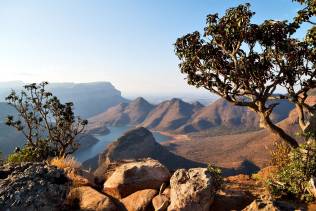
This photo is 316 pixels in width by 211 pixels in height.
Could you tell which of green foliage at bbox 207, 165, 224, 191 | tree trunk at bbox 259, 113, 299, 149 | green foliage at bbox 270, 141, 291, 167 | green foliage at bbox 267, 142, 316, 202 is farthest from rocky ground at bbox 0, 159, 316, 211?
tree trunk at bbox 259, 113, 299, 149

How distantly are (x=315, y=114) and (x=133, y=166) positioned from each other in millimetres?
11712

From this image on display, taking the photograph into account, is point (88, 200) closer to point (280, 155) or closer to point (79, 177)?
point (79, 177)

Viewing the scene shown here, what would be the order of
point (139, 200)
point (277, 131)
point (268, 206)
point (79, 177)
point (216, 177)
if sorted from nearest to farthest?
point (268, 206), point (139, 200), point (216, 177), point (79, 177), point (277, 131)

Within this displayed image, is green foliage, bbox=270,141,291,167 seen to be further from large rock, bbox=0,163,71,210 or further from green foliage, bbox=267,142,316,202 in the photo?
large rock, bbox=0,163,71,210

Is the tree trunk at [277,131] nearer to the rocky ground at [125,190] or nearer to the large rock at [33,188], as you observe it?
the rocky ground at [125,190]

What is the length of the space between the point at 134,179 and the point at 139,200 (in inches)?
63.9

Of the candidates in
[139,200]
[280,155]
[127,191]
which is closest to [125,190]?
[127,191]

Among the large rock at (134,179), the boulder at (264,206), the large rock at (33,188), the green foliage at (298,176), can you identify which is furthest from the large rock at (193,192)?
the large rock at (33,188)

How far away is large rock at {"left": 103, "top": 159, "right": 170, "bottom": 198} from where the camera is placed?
16.4 meters

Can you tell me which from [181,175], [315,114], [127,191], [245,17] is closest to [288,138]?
[315,114]

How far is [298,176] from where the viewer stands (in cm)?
1443

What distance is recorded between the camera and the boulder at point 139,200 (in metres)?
14.8

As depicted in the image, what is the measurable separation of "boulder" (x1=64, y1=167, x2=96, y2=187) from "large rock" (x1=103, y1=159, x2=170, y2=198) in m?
0.88

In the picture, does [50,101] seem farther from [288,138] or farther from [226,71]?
[288,138]
